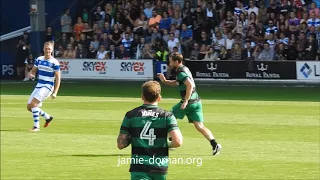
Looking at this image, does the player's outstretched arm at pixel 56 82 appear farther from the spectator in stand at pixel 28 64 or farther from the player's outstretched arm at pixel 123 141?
the spectator in stand at pixel 28 64

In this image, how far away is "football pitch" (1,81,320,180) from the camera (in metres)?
14.4

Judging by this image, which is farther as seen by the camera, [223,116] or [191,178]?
[223,116]

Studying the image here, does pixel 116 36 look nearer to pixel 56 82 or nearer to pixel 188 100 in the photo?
pixel 56 82

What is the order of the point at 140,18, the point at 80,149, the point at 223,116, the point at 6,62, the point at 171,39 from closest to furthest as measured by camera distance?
the point at 80,149, the point at 223,116, the point at 171,39, the point at 140,18, the point at 6,62

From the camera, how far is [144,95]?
28.6ft

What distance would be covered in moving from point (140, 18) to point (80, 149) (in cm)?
2134

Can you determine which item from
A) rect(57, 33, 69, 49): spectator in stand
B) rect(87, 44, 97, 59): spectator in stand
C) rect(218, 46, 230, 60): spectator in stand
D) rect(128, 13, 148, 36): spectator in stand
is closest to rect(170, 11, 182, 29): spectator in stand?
rect(128, 13, 148, 36): spectator in stand

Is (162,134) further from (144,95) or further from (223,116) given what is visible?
(223,116)

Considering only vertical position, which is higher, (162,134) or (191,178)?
(162,134)

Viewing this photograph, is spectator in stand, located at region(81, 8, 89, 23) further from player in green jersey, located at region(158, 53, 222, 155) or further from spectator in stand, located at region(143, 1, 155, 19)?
player in green jersey, located at region(158, 53, 222, 155)

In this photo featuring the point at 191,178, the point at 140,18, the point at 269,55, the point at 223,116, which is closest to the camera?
the point at 191,178

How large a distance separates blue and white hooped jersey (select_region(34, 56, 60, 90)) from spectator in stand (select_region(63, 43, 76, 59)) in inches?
681

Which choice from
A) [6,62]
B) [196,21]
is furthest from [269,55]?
[6,62]

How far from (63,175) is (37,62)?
6.01m
